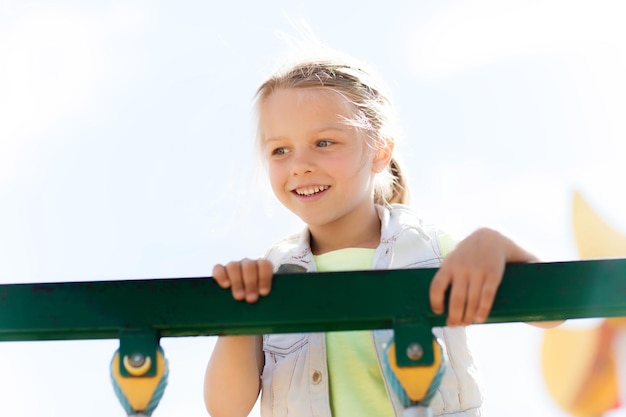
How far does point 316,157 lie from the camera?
2.94 metres

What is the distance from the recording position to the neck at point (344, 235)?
304 centimetres

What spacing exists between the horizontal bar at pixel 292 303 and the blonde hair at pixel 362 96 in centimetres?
162

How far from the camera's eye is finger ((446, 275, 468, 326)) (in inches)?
61.2

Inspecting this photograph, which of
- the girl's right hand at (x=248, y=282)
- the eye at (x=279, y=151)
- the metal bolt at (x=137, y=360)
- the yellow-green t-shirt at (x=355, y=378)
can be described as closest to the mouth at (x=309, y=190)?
the eye at (x=279, y=151)

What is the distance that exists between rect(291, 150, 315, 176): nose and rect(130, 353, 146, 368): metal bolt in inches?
57.1

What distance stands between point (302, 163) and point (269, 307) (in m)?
1.40

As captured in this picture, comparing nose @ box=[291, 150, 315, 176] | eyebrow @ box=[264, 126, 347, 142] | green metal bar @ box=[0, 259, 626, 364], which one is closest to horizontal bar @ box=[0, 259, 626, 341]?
green metal bar @ box=[0, 259, 626, 364]

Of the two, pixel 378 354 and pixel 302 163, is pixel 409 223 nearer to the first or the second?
pixel 302 163

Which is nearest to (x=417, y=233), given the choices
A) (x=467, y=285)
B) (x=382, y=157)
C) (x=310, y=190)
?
(x=310, y=190)

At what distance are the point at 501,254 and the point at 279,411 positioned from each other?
3.54 ft

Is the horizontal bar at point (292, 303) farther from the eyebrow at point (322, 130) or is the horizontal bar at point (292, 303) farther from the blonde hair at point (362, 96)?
the blonde hair at point (362, 96)

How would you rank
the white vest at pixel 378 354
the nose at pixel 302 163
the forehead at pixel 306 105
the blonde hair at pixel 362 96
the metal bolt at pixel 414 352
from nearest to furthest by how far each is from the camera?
the metal bolt at pixel 414 352 → the white vest at pixel 378 354 → the nose at pixel 302 163 → the forehead at pixel 306 105 → the blonde hair at pixel 362 96

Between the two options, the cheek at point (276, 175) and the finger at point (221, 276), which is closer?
the finger at point (221, 276)

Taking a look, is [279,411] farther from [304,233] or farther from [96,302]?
[96,302]
